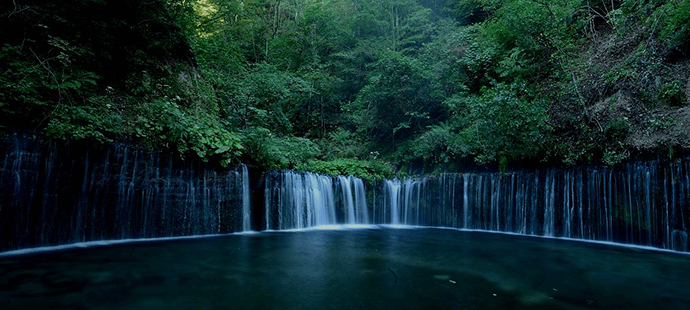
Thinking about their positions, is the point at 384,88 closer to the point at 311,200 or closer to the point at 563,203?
the point at 311,200

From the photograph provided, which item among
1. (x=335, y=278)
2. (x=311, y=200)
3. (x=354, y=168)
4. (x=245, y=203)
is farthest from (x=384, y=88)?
(x=335, y=278)

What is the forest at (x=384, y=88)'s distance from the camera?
6551mm

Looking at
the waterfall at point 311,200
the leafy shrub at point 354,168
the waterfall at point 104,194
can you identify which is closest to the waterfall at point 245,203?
the waterfall at point 104,194

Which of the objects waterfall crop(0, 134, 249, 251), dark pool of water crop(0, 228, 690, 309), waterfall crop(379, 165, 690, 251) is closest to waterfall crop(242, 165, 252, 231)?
waterfall crop(0, 134, 249, 251)

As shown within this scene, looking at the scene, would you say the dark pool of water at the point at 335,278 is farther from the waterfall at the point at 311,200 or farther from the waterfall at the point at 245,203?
the waterfall at the point at 311,200

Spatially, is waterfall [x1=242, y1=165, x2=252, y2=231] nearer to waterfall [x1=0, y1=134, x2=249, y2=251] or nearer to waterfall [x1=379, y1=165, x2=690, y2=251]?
waterfall [x1=0, y1=134, x2=249, y2=251]

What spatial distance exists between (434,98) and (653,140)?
7.89 m

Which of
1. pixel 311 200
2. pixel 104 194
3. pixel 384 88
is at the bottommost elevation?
pixel 311 200

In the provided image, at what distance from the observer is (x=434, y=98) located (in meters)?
14.6

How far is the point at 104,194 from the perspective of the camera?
6473 millimetres

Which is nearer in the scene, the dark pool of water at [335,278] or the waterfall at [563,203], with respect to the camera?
the dark pool of water at [335,278]

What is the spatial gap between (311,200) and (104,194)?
5.85 m

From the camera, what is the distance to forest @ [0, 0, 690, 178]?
6.55m

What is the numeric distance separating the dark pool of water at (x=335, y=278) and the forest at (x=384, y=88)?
259cm
